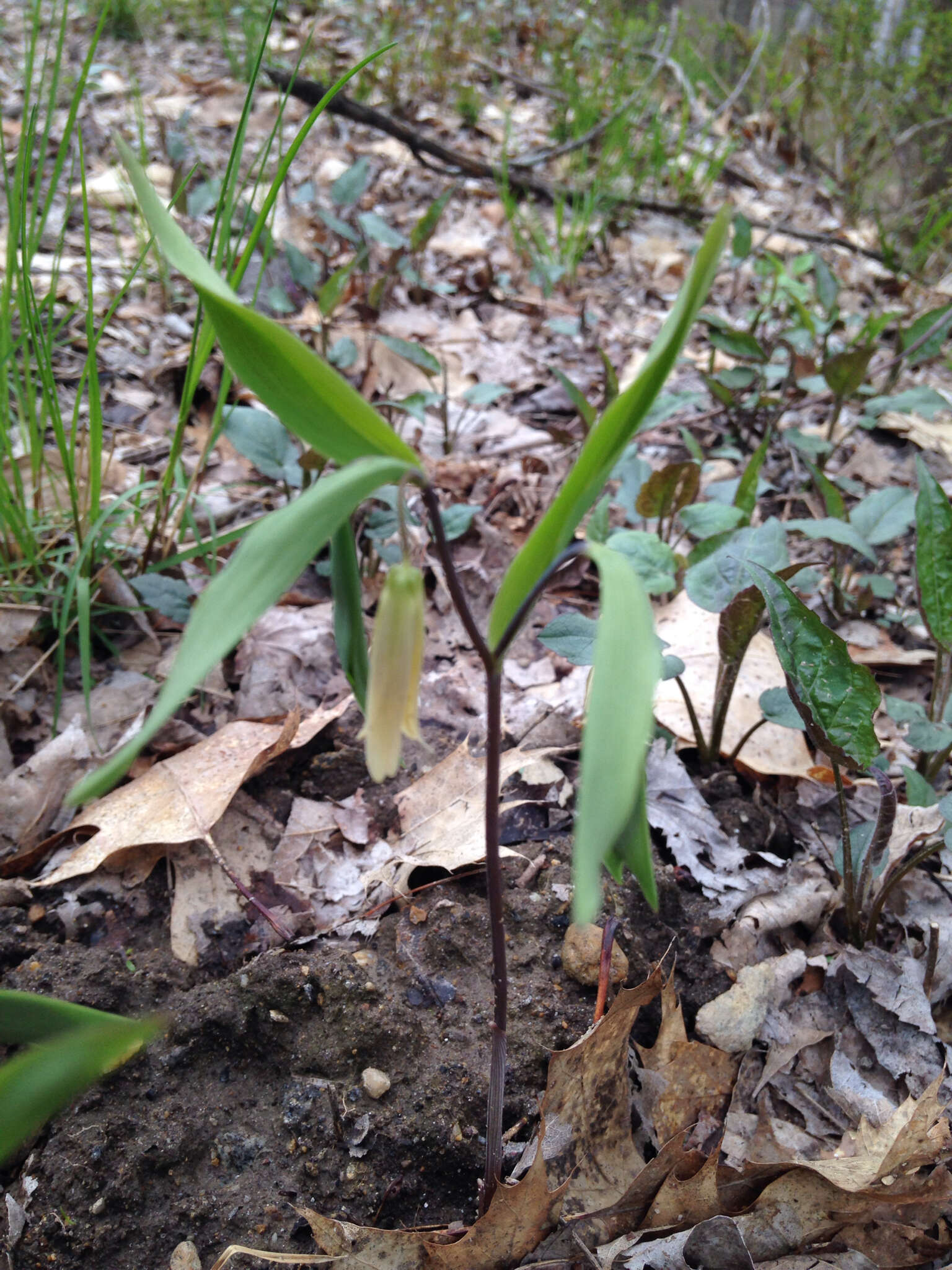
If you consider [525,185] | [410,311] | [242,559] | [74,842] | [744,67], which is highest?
[744,67]

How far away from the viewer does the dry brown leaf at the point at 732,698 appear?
56.1 inches

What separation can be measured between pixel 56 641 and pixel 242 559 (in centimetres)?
124

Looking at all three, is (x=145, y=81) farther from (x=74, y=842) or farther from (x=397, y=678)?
(x=397, y=678)

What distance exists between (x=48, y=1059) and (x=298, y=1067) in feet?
1.86

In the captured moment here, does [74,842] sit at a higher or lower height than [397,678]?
lower

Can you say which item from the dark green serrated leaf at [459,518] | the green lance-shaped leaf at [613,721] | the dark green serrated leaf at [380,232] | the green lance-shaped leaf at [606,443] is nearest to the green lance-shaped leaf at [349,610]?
the green lance-shaped leaf at [606,443]

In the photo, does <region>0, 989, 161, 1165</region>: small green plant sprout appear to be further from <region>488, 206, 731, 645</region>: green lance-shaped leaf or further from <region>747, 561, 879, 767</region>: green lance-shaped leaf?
<region>747, 561, 879, 767</region>: green lance-shaped leaf

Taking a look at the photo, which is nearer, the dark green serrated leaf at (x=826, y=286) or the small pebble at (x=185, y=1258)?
the small pebble at (x=185, y=1258)

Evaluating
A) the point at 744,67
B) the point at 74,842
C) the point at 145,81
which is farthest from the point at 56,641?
the point at 744,67

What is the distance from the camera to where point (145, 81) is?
4.07 metres

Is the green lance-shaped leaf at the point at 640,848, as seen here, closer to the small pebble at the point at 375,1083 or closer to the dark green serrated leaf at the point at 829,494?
the small pebble at the point at 375,1083

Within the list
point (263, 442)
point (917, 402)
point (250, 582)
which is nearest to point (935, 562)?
point (917, 402)

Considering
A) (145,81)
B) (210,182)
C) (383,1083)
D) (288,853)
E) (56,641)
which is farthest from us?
(145,81)

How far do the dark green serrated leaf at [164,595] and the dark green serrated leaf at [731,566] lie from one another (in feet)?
2.94
